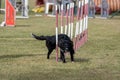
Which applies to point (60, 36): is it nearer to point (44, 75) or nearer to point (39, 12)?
point (44, 75)

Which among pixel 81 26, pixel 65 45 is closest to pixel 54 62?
pixel 65 45

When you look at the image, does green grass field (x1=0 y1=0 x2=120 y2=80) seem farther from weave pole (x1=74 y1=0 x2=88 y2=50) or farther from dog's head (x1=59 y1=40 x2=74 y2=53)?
dog's head (x1=59 y1=40 x2=74 y2=53)

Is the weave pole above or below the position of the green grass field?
above

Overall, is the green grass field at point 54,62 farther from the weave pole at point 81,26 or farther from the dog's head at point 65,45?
the dog's head at point 65,45

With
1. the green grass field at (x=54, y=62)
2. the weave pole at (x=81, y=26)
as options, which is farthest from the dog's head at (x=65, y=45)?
the weave pole at (x=81, y=26)

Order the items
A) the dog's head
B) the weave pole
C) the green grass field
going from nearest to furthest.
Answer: the green grass field → the dog's head → the weave pole

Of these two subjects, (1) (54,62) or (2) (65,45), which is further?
(1) (54,62)

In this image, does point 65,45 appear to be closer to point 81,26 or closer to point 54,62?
point 54,62

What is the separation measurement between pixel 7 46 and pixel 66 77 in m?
5.36

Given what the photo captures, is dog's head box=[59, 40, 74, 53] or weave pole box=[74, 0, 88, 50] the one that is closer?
dog's head box=[59, 40, 74, 53]

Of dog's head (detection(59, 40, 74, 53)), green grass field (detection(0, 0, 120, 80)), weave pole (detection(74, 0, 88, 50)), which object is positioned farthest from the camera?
weave pole (detection(74, 0, 88, 50))

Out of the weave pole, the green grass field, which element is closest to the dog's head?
the green grass field

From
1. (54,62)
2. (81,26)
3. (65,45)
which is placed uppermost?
(81,26)

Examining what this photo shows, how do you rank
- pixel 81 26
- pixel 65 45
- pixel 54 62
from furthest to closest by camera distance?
1. pixel 81 26
2. pixel 54 62
3. pixel 65 45
